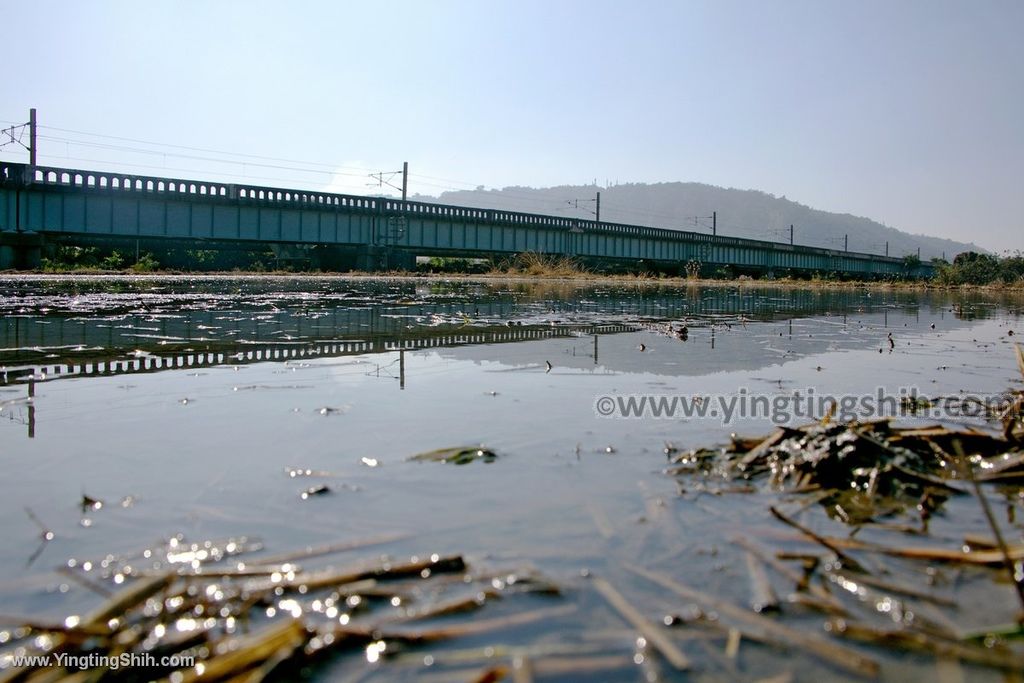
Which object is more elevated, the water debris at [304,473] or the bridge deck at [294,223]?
the bridge deck at [294,223]

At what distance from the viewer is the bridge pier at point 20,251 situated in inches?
1165

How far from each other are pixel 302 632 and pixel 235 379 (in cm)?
326

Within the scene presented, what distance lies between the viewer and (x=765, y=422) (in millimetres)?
3633

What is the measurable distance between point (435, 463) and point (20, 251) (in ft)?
111

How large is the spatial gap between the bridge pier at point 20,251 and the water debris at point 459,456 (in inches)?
1294

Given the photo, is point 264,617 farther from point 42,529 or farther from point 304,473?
point 304,473

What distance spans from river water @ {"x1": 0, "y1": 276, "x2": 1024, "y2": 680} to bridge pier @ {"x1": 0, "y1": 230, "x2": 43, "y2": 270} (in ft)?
91.5

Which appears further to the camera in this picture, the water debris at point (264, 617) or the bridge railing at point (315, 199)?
the bridge railing at point (315, 199)

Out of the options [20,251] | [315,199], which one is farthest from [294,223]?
[20,251]

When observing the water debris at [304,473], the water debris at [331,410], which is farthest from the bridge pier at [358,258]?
the water debris at [304,473]

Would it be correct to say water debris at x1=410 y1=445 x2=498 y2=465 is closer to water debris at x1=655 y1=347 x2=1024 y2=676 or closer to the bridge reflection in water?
water debris at x1=655 y1=347 x2=1024 y2=676

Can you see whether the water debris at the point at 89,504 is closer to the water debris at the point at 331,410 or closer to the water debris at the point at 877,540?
the water debris at the point at 331,410

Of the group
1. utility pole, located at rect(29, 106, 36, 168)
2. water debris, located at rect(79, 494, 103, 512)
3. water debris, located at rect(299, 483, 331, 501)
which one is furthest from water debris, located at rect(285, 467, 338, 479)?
utility pole, located at rect(29, 106, 36, 168)

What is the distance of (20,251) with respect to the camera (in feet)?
98.5
